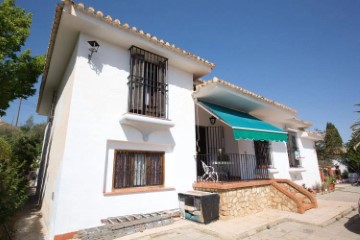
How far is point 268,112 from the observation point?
63.6 feet

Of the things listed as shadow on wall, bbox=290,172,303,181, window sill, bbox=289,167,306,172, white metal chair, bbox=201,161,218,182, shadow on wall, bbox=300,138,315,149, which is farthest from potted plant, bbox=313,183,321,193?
white metal chair, bbox=201,161,218,182

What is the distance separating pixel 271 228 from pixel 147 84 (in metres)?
10.4

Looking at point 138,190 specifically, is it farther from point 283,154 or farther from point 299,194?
point 283,154

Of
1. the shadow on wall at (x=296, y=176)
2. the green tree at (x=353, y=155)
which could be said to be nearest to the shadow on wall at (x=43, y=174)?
the shadow on wall at (x=296, y=176)

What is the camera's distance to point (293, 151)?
2369cm

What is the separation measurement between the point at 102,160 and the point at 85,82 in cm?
395

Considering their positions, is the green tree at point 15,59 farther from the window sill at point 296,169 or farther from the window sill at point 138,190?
the window sill at point 296,169

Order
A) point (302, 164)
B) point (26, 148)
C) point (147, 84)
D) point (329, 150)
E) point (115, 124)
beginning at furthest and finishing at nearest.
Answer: point (329, 150) → point (26, 148) → point (302, 164) → point (147, 84) → point (115, 124)

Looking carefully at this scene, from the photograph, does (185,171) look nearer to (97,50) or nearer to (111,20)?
(97,50)

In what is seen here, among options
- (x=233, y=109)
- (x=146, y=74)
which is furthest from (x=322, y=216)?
(x=146, y=74)

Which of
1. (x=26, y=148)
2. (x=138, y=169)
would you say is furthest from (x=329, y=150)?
(x=26, y=148)

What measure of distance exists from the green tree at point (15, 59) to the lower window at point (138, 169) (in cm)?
1049

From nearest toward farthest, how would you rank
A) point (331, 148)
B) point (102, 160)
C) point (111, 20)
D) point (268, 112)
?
point (102, 160), point (111, 20), point (268, 112), point (331, 148)

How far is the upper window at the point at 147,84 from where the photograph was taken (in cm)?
1158
